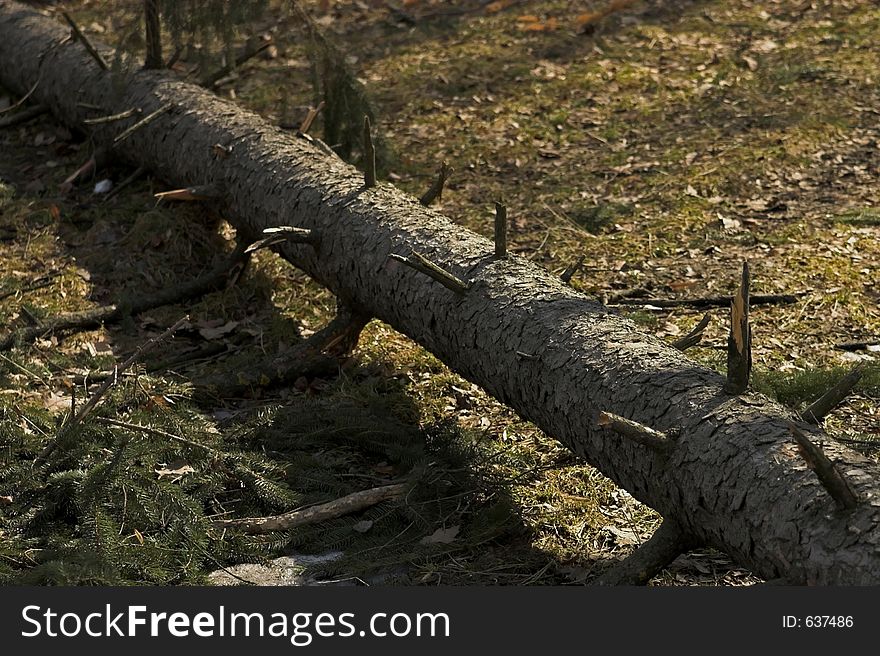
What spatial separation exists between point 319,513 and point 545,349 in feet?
3.23

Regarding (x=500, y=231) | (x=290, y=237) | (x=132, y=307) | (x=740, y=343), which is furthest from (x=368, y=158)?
(x=740, y=343)

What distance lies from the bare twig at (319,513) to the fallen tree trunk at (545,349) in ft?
1.92

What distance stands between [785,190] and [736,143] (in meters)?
0.69

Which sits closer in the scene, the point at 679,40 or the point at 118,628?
the point at 118,628

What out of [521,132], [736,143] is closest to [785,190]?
[736,143]

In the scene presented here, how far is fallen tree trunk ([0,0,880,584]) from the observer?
2887mm

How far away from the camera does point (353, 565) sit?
11.5 ft

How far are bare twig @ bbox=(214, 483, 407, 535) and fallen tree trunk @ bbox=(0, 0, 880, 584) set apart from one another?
0.58m

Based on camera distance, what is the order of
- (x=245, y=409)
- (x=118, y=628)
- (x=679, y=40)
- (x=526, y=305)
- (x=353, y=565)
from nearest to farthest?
(x=118, y=628)
(x=353, y=565)
(x=526, y=305)
(x=245, y=409)
(x=679, y=40)

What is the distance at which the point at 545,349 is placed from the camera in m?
3.75

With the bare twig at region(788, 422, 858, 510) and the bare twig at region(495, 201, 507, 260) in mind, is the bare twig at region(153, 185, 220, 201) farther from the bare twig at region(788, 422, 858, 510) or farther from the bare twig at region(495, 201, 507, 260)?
the bare twig at region(788, 422, 858, 510)

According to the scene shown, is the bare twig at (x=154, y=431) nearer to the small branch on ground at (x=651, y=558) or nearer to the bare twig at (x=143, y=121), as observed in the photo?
the small branch on ground at (x=651, y=558)

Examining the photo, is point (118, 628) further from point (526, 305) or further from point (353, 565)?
point (526, 305)

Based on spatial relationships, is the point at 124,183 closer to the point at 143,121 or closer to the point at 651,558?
the point at 143,121
